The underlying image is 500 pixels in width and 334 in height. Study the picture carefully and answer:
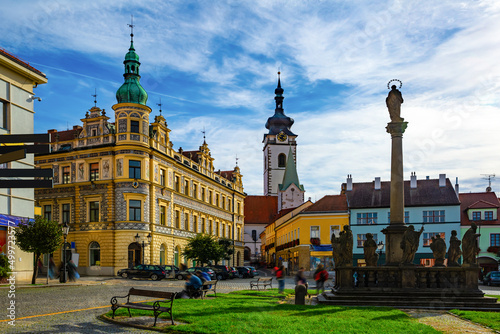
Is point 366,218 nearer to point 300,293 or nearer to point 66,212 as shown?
point 66,212

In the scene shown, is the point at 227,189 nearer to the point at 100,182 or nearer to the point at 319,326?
the point at 100,182

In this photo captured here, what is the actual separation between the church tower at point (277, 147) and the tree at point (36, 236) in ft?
280

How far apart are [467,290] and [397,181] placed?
15.3ft

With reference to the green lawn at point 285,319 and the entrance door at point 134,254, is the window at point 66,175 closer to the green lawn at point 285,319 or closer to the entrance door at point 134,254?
the entrance door at point 134,254

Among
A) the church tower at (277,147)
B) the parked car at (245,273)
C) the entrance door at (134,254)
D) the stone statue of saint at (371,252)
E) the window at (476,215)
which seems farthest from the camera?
the church tower at (277,147)

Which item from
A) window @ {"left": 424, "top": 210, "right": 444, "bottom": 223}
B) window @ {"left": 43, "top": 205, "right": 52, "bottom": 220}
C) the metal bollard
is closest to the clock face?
window @ {"left": 424, "top": 210, "right": 444, "bottom": 223}

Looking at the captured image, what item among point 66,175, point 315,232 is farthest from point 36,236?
point 315,232

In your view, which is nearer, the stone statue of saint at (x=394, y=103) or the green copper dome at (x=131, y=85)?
the stone statue of saint at (x=394, y=103)

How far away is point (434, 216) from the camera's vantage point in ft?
183

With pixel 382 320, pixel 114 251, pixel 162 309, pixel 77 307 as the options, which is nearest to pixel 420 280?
pixel 382 320

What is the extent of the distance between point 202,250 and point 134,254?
7.62 metres

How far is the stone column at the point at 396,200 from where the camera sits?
2005 centimetres

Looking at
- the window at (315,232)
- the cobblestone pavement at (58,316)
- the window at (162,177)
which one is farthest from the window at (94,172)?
the cobblestone pavement at (58,316)

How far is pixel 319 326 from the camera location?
1211 centimetres
